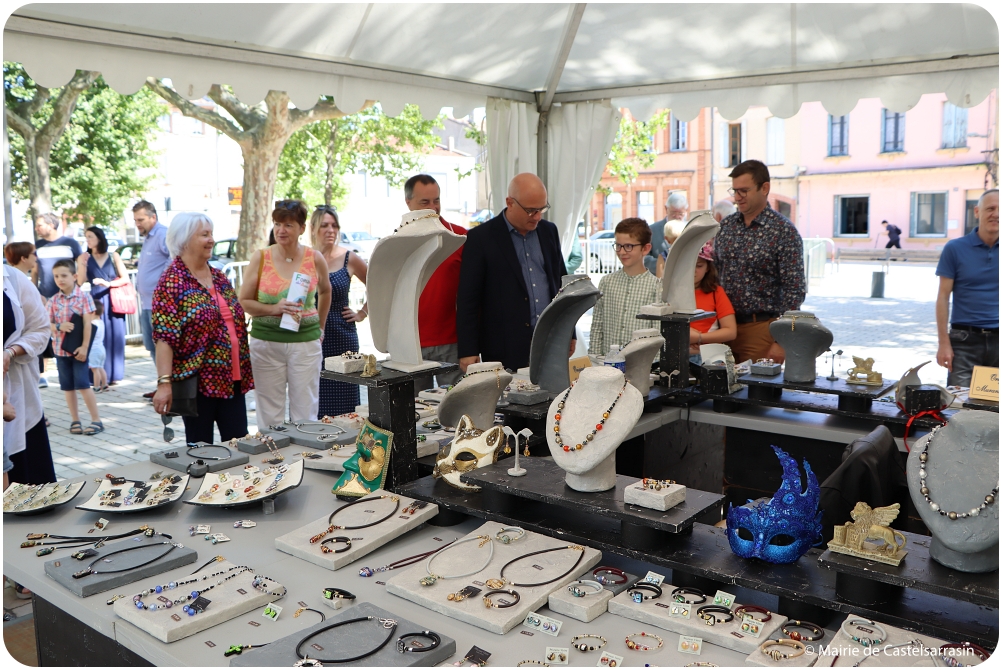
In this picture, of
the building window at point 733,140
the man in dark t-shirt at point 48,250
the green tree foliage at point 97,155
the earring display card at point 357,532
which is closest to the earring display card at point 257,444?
the earring display card at point 357,532

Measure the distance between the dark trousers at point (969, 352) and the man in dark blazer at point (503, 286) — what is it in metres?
2.26

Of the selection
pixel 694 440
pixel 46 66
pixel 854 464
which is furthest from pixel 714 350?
pixel 46 66

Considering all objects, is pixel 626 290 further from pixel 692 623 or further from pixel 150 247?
pixel 150 247

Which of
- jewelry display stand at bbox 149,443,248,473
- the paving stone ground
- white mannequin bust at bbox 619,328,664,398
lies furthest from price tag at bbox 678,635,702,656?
the paving stone ground

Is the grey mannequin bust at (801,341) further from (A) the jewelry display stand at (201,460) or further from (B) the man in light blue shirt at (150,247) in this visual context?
(B) the man in light blue shirt at (150,247)

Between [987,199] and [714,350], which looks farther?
[987,199]

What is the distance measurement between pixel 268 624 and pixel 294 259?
253 centimetres

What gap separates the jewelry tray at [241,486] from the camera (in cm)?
227

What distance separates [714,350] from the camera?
3.36m

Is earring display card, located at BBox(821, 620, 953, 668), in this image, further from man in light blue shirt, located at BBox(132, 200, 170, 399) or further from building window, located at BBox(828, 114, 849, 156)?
building window, located at BBox(828, 114, 849, 156)

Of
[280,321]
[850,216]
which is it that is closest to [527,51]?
[280,321]

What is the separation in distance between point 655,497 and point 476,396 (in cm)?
81

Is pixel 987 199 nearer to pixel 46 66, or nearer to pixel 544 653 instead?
pixel 544 653

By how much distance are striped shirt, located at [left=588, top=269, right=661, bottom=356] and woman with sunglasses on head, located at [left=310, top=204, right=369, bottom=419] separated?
4.58ft
